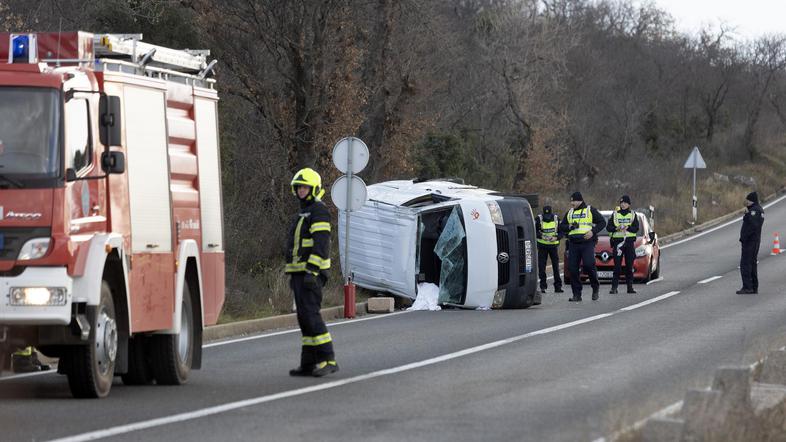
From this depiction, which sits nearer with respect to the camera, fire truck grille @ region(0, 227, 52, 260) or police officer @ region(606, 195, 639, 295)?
fire truck grille @ region(0, 227, 52, 260)

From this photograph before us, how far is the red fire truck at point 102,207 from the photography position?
36.0 feet

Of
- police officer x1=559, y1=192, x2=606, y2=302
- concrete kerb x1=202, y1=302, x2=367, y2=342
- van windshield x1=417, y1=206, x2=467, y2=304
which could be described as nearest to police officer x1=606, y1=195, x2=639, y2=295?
police officer x1=559, y1=192, x2=606, y2=302

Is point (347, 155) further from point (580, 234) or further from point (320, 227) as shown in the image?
point (320, 227)

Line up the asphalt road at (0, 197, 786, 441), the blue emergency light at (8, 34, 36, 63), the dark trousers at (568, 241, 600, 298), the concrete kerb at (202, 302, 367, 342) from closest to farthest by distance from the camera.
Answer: the asphalt road at (0, 197, 786, 441)
the blue emergency light at (8, 34, 36, 63)
the concrete kerb at (202, 302, 367, 342)
the dark trousers at (568, 241, 600, 298)

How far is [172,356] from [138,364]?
0.37m

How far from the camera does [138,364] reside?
1324cm

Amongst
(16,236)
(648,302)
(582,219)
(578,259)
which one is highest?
(16,236)

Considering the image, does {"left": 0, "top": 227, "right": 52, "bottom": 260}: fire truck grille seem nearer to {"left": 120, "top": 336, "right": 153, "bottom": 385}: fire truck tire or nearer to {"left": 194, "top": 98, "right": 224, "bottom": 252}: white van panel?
{"left": 120, "top": 336, "right": 153, "bottom": 385}: fire truck tire

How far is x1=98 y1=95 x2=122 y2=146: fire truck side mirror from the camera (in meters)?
11.2

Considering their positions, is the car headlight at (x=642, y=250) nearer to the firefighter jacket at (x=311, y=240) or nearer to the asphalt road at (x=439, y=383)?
the asphalt road at (x=439, y=383)

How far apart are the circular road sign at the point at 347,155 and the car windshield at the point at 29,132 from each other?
11938mm

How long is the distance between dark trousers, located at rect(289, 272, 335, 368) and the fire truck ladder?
218 centimetres

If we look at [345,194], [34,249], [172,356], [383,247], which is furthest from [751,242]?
[34,249]

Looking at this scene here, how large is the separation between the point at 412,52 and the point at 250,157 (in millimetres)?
5272
